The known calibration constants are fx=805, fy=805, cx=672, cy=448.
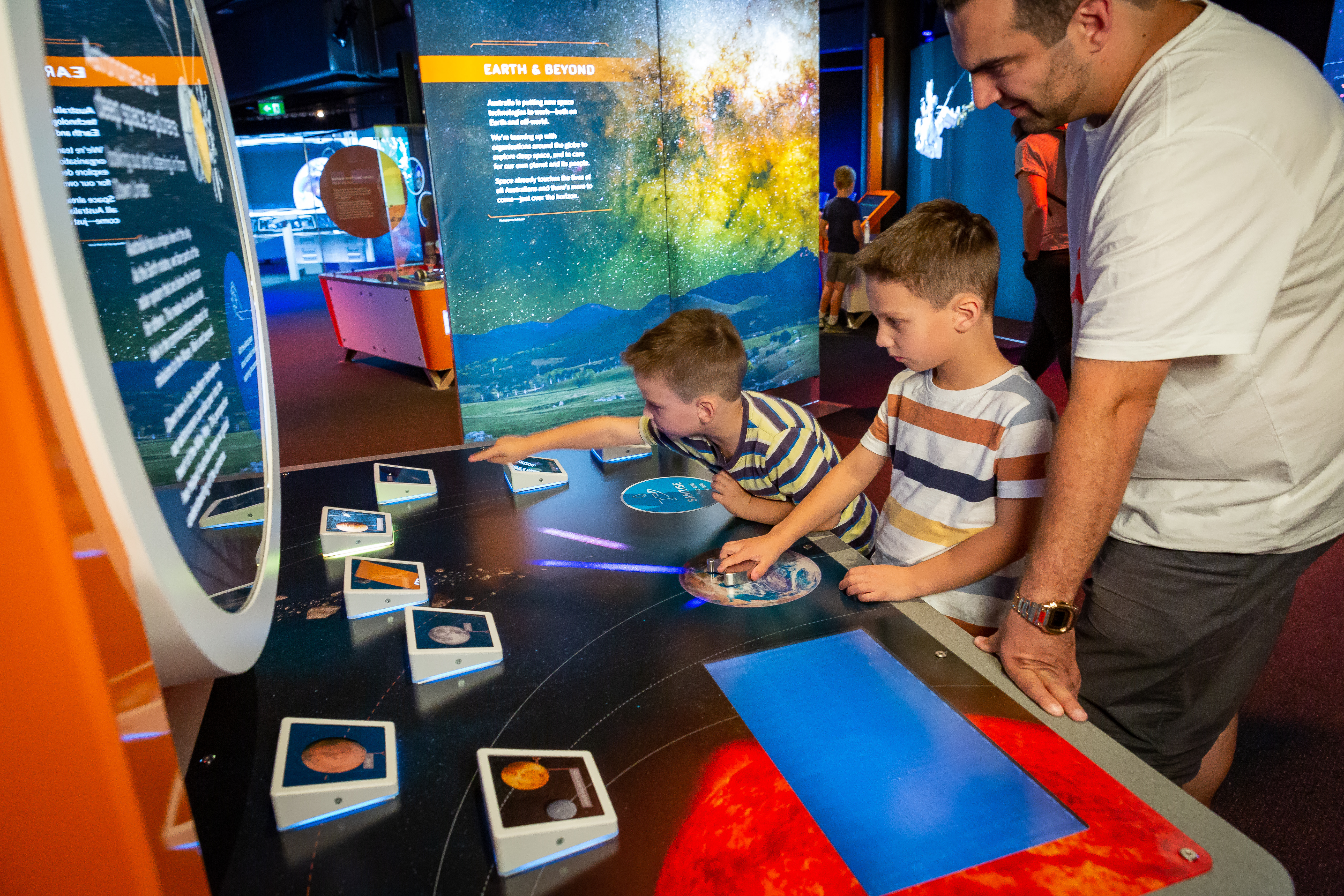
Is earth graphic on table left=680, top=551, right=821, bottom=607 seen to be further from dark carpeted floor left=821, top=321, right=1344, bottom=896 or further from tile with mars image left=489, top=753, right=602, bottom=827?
dark carpeted floor left=821, top=321, right=1344, bottom=896

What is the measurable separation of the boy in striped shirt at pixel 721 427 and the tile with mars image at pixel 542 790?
2.33ft

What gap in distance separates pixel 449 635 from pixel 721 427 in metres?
0.75

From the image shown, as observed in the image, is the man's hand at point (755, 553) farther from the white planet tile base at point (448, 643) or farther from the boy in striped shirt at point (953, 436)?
the white planet tile base at point (448, 643)

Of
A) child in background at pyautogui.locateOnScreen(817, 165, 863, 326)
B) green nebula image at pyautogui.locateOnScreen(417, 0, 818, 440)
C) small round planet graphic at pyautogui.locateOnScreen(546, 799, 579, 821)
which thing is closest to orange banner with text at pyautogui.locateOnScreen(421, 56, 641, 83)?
green nebula image at pyautogui.locateOnScreen(417, 0, 818, 440)

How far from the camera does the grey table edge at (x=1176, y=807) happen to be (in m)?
0.59

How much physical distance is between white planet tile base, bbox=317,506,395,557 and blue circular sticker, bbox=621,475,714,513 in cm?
38

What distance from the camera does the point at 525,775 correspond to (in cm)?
69

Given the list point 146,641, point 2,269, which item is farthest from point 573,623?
point 2,269

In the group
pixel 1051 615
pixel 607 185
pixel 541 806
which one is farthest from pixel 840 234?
pixel 541 806

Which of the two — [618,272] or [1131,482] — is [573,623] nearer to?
[1131,482]

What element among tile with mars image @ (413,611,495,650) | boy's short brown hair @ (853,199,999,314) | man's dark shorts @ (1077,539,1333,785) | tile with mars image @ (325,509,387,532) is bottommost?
man's dark shorts @ (1077,539,1333,785)

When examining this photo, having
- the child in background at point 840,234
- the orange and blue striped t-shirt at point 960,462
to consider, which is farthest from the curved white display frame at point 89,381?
the child in background at point 840,234

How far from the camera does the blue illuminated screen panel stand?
62cm

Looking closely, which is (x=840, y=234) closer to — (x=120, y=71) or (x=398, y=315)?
(x=398, y=315)
